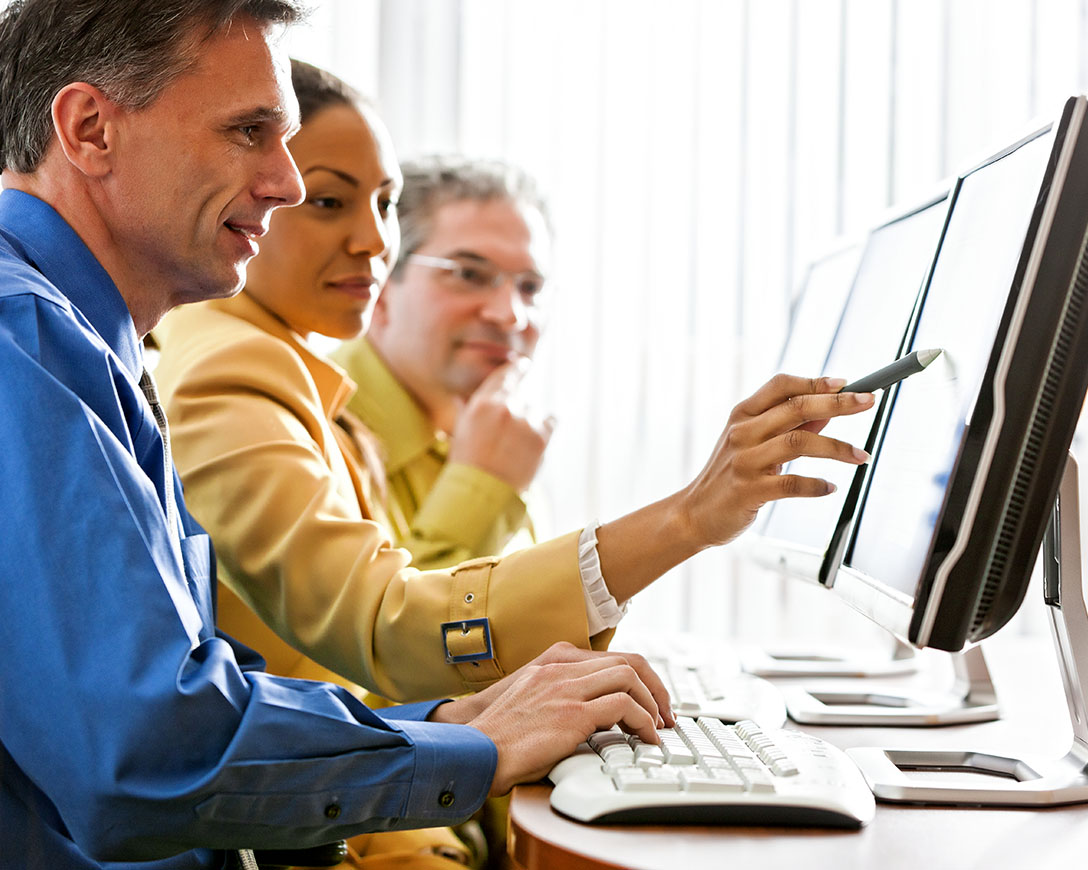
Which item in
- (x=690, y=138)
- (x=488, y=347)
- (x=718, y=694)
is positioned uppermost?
(x=690, y=138)

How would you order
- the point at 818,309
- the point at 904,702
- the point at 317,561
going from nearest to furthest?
the point at 317,561 → the point at 904,702 → the point at 818,309

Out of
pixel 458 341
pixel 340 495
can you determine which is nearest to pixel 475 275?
pixel 458 341

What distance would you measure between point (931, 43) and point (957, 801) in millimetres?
2153

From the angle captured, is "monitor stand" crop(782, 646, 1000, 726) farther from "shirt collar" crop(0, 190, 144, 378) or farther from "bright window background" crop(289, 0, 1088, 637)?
"bright window background" crop(289, 0, 1088, 637)

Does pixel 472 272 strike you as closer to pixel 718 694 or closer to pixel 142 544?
pixel 718 694

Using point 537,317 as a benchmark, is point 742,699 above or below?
below

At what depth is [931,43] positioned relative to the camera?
2.41 m

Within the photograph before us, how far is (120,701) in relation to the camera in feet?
1.82

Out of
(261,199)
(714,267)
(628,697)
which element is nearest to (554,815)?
(628,697)

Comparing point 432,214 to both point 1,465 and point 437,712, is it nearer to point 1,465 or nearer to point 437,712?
point 437,712

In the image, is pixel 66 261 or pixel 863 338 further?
pixel 863 338

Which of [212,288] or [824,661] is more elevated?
[212,288]

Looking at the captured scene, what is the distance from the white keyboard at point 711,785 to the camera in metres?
0.60

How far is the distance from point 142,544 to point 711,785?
0.35 m
